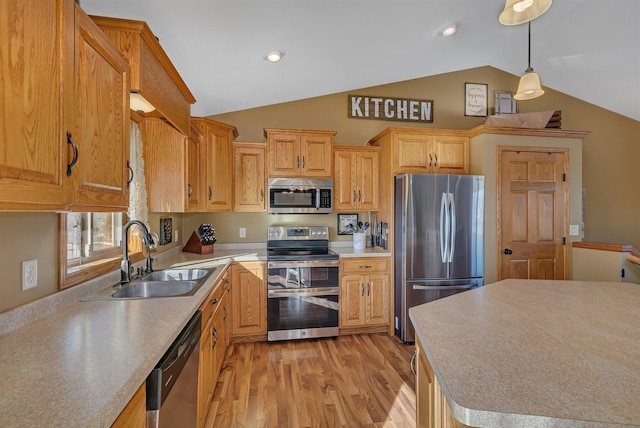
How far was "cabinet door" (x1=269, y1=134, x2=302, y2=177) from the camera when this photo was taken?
317cm

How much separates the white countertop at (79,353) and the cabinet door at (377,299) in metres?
2.01

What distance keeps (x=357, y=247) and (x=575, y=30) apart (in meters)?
3.14

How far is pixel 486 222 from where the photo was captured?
3.13 metres

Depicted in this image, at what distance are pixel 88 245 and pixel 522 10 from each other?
9.69 ft

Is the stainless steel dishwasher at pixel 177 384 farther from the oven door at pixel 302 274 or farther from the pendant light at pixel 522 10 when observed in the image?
the pendant light at pixel 522 10

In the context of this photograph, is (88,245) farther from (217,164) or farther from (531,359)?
(531,359)

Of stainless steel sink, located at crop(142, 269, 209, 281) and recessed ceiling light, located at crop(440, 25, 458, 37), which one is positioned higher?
recessed ceiling light, located at crop(440, 25, 458, 37)

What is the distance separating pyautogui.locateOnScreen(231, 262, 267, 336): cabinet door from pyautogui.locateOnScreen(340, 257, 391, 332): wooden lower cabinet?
0.82m

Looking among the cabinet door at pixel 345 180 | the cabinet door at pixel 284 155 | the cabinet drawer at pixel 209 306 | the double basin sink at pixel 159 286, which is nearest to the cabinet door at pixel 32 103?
the double basin sink at pixel 159 286

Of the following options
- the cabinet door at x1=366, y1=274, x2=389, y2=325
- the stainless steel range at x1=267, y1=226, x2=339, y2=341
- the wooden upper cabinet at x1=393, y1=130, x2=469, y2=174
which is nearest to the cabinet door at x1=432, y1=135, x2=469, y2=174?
the wooden upper cabinet at x1=393, y1=130, x2=469, y2=174

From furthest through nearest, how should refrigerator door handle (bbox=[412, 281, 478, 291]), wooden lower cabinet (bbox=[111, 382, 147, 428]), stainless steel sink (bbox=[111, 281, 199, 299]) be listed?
1. refrigerator door handle (bbox=[412, 281, 478, 291])
2. stainless steel sink (bbox=[111, 281, 199, 299])
3. wooden lower cabinet (bbox=[111, 382, 147, 428])

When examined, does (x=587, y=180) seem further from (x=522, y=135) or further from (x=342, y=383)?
(x=342, y=383)

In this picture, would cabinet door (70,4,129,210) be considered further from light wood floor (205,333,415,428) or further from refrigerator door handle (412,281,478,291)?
refrigerator door handle (412,281,478,291)

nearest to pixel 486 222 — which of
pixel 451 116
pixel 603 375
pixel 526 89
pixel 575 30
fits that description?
pixel 526 89
